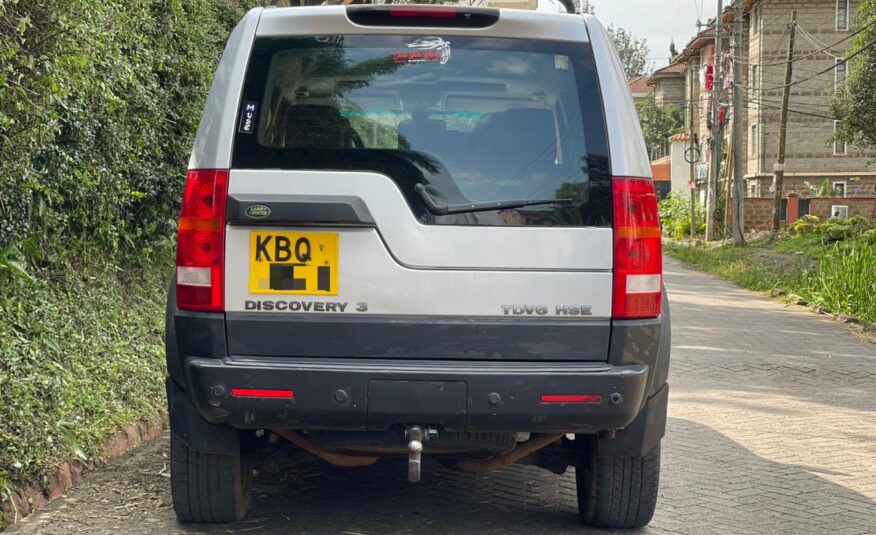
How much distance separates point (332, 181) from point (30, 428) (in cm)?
248

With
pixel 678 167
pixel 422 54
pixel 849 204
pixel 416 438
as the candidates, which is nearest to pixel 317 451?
pixel 416 438

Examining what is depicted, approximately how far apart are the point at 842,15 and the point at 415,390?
48.8 meters

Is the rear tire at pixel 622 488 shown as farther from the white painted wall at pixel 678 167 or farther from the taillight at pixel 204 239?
the white painted wall at pixel 678 167

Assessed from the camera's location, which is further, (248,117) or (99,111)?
(99,111)

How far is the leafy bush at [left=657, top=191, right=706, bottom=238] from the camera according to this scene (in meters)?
47.5

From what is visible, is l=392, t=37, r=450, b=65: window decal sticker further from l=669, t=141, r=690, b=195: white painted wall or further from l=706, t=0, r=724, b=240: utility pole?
l=669, t=141, r=690, b=195: white painted wall

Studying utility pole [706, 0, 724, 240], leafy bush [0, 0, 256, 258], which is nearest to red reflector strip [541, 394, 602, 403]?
leafy bush [0, 0, 256, 258]

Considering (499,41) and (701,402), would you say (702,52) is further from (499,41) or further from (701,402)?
(499,41)

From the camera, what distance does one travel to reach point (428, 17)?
14.7 feet

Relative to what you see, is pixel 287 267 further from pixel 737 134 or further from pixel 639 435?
A: pixel 737 134

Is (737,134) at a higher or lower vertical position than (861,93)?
lower

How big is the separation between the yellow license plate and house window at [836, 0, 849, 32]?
1919 inches

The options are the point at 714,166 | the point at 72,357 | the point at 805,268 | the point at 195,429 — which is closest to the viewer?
the point at 195,429

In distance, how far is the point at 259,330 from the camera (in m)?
4.35
